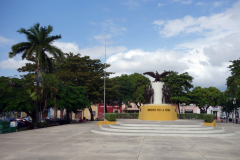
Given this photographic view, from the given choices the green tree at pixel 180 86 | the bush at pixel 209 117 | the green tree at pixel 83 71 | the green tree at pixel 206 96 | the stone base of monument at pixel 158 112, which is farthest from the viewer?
the green tree at pixel 206 96

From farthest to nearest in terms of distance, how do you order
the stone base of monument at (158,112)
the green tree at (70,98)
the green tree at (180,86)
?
A: the green tree at (180,86)
the green tree at (70,98)
the stone base of monument at (158,112)

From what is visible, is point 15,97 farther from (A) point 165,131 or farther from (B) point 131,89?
(B) point 131,89

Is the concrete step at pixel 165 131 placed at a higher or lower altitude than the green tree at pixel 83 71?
lower

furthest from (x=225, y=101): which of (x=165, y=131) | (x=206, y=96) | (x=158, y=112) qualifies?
(x=165, y=131)

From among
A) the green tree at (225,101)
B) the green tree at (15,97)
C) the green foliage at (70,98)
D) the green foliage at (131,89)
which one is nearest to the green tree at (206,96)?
the green tree at (225,101)

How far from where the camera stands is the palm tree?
2900 centimetres

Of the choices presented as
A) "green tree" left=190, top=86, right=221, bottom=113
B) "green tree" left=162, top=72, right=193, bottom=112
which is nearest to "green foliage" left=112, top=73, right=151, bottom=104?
"green tree" left=162, top=72, right=193, bottom=112

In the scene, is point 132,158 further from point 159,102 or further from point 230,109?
point 230,109

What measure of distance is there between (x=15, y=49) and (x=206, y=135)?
2490cm

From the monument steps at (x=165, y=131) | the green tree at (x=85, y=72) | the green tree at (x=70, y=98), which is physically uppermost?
the green tree at (x=85, y=72)

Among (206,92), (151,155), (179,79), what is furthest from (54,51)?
(206,92)

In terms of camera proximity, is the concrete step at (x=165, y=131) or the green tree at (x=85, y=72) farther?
the green tree at (x=85, y=72)

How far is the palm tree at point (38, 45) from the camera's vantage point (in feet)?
95.1

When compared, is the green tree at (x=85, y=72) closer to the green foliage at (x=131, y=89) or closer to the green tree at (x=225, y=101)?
the green foliage at (x=131, y=89)
